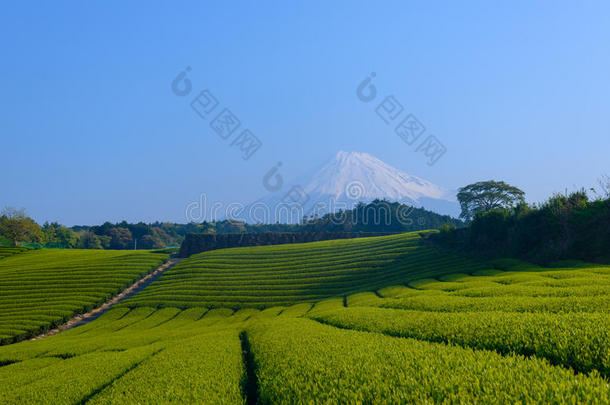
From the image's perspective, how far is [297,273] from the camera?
139 ft

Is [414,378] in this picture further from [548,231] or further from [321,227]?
[321,227]

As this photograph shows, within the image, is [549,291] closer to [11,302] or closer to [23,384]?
[23,384]

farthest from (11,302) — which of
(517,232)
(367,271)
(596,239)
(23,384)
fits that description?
(596,239)

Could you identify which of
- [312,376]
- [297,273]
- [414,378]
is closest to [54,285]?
[297,273]

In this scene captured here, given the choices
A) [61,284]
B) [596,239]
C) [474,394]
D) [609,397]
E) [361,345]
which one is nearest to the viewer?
[609,397]

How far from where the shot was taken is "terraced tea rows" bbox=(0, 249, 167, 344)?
3263cm

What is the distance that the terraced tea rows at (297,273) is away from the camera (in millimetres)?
35719

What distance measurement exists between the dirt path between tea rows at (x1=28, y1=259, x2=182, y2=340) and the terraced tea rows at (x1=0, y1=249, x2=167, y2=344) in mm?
525

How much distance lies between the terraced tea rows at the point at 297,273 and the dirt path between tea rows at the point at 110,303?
2.48 meters

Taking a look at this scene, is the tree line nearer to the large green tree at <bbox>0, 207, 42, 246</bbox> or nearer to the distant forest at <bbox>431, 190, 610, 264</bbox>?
the distant forest at <bbox>431, 190, 610, 264</bbox>

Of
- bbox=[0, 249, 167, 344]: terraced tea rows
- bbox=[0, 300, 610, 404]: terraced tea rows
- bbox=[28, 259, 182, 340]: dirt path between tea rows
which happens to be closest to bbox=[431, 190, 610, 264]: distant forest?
bbox=[0, 300, 610, 404]: terraced tea rows

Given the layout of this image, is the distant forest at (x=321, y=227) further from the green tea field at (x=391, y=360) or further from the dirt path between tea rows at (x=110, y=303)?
the green tea field at (x=391, y=360)

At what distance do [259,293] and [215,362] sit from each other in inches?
1099

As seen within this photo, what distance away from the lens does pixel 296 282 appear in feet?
Result: 131
